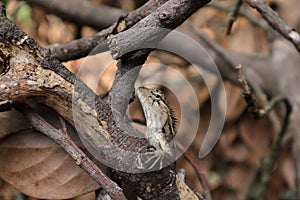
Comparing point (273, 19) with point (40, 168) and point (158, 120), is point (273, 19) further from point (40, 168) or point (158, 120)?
point (40, 168)

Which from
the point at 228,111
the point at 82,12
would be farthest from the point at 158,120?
the point at 228,111

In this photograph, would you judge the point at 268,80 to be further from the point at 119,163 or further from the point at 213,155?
the point at 119,163

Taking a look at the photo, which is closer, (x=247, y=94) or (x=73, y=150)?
(x=73, y=150)

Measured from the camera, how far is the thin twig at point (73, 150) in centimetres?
50

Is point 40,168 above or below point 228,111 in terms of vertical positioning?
above

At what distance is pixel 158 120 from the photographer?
1.68 ft

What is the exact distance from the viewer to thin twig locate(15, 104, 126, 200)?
19.7 inches

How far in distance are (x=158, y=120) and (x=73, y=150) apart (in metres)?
0.08

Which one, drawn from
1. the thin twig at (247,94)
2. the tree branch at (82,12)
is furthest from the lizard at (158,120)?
the tree branch at (82,12)

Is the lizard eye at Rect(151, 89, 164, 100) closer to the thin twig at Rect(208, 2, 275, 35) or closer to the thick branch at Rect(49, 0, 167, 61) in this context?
the thick branch at Rect(49, 0, 167, 61)

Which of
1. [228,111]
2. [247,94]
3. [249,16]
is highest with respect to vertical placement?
[247,94]

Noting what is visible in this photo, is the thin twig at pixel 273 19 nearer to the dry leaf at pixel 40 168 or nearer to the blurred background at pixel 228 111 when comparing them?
the dry leaf at pixel 40 168

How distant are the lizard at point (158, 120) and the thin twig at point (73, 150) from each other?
0.05 meters

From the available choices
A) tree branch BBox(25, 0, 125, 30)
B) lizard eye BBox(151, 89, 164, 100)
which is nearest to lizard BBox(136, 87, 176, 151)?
lizard eye BBox(151, 89, 164, 100)
